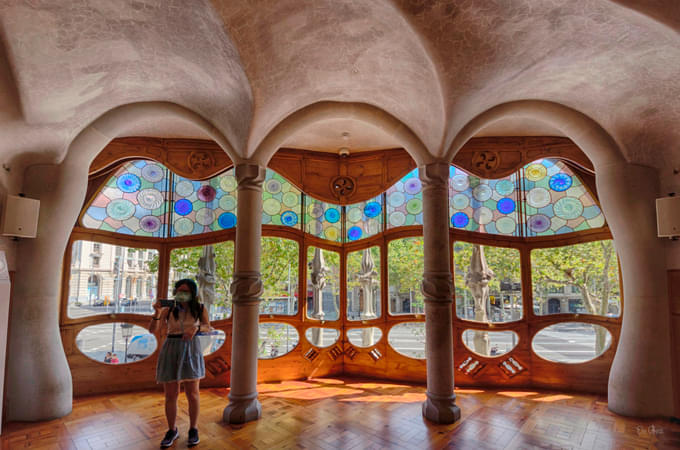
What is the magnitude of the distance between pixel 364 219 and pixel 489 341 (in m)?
2.23

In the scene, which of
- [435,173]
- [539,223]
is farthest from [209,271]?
[539,223]

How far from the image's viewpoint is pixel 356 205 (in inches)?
207

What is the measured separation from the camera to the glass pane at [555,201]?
177 inches

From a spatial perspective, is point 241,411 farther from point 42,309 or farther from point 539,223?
point 539,223

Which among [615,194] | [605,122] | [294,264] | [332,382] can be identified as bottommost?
[332,382]

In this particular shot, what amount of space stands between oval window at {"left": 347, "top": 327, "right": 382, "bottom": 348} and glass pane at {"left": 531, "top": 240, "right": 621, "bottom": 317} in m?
2.01

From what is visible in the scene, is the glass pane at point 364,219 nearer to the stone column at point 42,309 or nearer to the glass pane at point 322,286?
the glass pane at point 322,286

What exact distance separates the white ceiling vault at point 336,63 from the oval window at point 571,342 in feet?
6.58

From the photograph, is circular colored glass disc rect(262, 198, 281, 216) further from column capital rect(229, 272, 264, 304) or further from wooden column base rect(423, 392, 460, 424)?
wooden column base rect(423, 392, 460, 424)

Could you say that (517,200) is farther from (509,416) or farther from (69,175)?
(69,175)

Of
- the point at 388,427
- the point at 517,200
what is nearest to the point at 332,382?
the point at 388,427

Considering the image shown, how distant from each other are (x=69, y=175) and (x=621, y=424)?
554cm

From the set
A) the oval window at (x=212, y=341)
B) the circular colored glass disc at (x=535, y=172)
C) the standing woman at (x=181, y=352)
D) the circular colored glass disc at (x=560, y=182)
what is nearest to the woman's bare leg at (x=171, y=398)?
the standing woman at (x=181, y=352)

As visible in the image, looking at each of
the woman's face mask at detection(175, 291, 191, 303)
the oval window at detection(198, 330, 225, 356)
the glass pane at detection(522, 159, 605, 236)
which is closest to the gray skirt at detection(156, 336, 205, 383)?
the woman's face mask at detection(175, 291, 191, 303)
